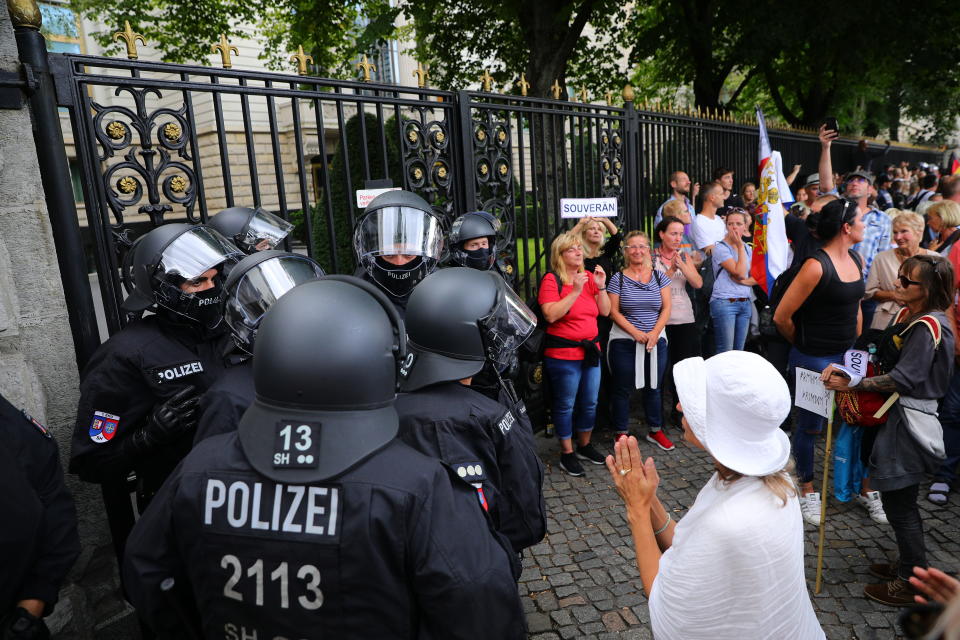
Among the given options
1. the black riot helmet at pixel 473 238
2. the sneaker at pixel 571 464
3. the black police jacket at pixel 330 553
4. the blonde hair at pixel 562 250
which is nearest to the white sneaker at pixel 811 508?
the sneaker at pixel 571 464

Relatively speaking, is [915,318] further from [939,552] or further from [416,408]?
[416,408]

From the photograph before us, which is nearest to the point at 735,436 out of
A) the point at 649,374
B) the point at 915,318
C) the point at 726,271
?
the point at 915,318

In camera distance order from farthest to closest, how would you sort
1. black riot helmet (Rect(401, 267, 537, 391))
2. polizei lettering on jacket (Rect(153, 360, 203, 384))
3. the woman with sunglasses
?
the woman with sunglasses, polizei lettering on jacket (Rect(153, 360, 203, 384)), black riot helmet (Rect(401, 267, 537, 391))

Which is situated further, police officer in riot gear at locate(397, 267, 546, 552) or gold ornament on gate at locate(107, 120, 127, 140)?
gold ornament on gate at locate(107, 120, 127, 140)

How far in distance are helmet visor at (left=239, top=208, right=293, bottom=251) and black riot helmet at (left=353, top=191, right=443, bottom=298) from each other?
0.52 m

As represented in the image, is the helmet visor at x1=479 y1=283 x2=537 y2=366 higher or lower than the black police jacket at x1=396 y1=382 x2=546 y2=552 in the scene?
higher

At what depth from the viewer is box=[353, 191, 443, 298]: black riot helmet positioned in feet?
10.6

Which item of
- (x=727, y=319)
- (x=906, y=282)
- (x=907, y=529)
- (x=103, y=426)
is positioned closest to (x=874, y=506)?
(x=907, y=529)

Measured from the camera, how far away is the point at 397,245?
322 centimetres

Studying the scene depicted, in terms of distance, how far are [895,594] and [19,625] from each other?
3.99 m

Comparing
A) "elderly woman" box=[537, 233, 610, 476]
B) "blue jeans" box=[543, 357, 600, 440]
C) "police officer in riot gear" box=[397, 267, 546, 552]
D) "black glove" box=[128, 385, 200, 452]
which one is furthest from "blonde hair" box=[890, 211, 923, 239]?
"black glove" box=[128, 385, 200, 452]

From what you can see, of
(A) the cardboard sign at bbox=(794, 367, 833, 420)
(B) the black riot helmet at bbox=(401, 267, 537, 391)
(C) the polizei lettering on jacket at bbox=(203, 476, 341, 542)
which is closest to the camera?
(C) the polizei lettering on jacket at bbox=(203, 476, 341, 542)

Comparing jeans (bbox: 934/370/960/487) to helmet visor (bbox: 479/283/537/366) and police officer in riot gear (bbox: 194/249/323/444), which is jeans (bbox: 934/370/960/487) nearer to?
helmet visor (bbox: 479/283/537/366)

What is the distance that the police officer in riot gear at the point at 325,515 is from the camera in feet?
4.76
